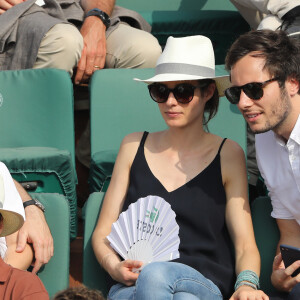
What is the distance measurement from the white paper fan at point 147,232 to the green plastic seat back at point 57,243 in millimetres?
180

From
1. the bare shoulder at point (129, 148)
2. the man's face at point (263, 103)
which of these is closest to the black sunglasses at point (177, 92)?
the bare shoulder at point (129, 148)

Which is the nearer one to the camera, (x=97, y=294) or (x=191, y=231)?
(x=97, y=294)

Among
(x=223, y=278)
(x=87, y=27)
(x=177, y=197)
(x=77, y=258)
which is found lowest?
(x=77, y=258)

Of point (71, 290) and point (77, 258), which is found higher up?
point (71, 290)

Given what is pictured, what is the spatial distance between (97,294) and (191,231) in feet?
2.47

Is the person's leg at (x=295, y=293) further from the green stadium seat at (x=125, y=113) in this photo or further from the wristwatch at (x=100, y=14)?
the wristwatch at (x=100, y=14)

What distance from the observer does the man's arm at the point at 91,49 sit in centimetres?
379

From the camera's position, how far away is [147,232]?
259cm

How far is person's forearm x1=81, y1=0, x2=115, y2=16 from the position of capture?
4023 millimetres

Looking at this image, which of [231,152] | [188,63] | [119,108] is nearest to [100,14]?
[119,108]

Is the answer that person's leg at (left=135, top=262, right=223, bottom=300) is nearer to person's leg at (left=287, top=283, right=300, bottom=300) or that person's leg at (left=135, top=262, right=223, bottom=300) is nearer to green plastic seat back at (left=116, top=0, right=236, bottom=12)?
person's leg at (left=287, top=283, right=300, bottom=300)

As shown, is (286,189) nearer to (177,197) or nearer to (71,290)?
(177,197)

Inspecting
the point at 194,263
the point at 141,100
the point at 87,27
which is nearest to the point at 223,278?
the point at 194,263

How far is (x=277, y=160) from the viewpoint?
2.68 m
